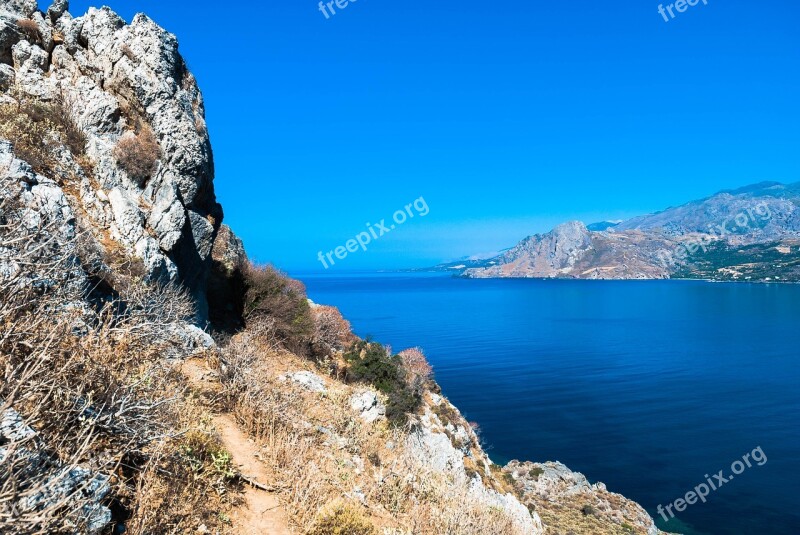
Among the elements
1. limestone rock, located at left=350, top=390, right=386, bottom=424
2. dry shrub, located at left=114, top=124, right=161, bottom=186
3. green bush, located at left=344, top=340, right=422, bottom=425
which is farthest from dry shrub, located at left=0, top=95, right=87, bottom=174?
green bush, located at left=344, top=340, right=422, bottom=425

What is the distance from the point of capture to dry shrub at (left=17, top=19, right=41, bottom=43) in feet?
47.4

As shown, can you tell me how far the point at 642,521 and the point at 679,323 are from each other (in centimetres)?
10159

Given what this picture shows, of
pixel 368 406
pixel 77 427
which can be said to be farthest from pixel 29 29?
pixel 368 406

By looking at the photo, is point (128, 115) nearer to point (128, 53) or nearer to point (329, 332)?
point (128, 53)

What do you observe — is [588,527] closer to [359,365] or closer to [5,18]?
[359,365]

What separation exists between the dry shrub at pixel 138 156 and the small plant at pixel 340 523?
38.3 ft

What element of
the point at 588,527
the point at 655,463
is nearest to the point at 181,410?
the point at 588,527

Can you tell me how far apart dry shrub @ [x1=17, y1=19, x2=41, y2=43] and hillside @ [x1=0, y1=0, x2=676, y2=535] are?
0.06 m

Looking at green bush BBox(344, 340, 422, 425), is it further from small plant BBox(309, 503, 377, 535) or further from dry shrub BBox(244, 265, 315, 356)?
small plant BBox(309, 503, 377, 535)

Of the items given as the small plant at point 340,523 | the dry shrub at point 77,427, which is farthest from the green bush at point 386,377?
the dry shrub at point 77,427

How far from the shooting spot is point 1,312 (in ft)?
12.7

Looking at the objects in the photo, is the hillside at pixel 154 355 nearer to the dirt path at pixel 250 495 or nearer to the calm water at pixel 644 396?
the dirt path at pixel 250 495

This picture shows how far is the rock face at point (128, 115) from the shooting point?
491 inches

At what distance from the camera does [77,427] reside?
13.8ft
